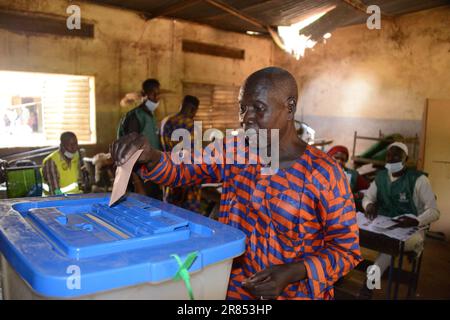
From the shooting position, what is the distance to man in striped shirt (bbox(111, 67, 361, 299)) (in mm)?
1323

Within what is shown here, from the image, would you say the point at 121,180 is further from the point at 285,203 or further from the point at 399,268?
the point at 399,268

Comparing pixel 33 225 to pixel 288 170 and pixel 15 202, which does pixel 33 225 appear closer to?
pixel 15 202

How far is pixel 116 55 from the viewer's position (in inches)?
257

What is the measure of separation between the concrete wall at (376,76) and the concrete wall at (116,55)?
1944 millimetres

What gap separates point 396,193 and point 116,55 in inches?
197

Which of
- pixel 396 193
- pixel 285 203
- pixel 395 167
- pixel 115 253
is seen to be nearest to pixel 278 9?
pixel 395 167

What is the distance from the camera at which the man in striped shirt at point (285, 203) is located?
52.1 inches

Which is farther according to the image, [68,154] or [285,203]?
[68,154]

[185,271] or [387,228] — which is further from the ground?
[185,271]

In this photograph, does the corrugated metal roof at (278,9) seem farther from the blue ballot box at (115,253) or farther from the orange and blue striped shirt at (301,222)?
the blue ballot box at (115,253)

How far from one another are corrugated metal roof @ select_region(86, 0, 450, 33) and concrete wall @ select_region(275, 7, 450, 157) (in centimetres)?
47

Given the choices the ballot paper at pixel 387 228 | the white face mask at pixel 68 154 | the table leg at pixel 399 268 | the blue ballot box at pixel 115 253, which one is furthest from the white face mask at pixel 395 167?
the white face mask at pixel 68 154

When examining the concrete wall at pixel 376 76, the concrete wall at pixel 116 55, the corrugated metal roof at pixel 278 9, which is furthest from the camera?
the concrete wall at pixel 376 76
